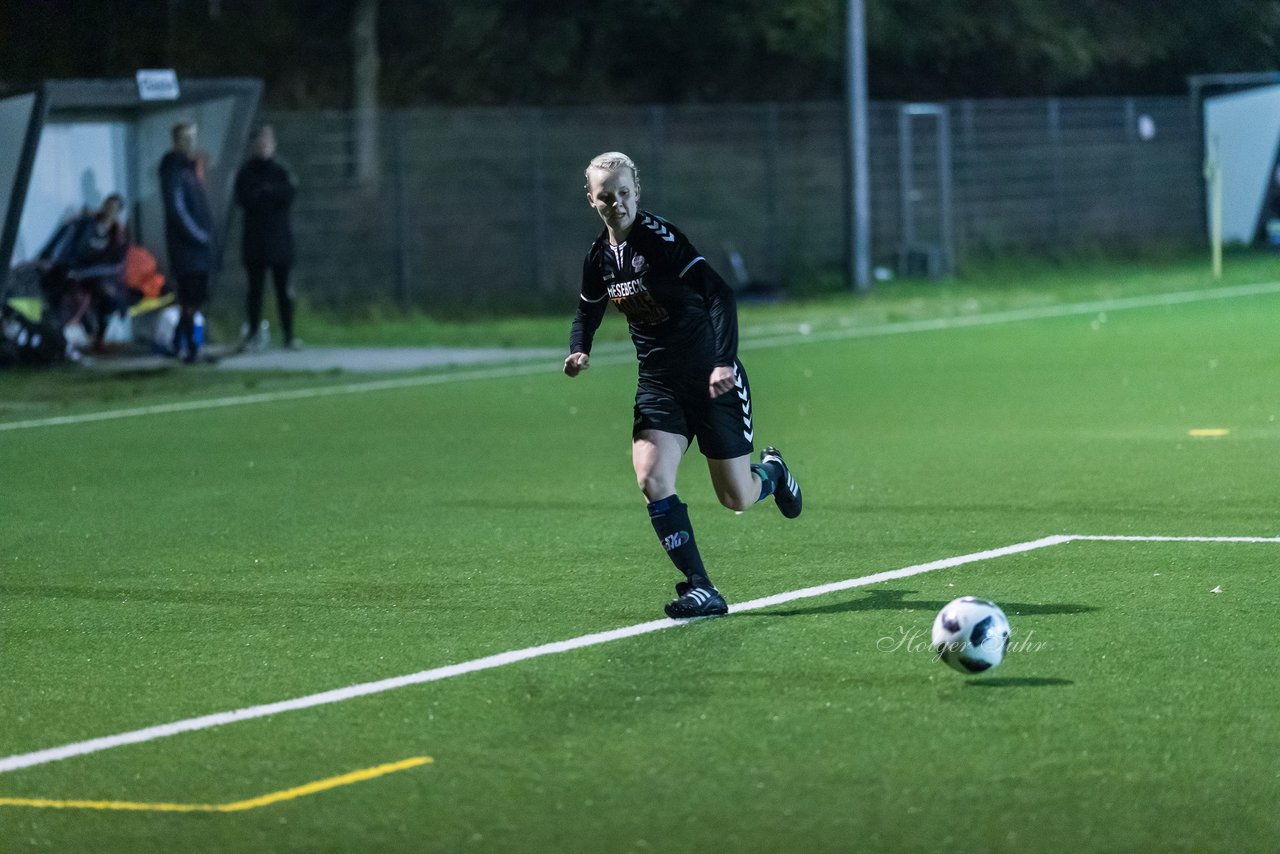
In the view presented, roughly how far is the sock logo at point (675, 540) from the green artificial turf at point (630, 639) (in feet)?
0.97

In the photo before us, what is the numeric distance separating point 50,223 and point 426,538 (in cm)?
1174

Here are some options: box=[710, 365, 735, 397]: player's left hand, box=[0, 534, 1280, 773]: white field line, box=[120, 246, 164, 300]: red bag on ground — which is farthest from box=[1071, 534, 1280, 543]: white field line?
box=[120, 246, 164, 300]: red bag on ground

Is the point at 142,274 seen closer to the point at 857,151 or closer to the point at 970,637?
the point at 857,151

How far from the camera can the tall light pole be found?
26.5m

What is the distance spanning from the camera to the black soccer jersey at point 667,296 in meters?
8.14

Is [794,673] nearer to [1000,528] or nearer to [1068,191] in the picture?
[1000,528]

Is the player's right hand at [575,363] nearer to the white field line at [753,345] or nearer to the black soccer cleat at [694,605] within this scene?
the black soccer cleat at [694,605]

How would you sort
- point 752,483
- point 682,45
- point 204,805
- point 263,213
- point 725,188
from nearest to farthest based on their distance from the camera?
point 204,805 → point 752,483 → point 263,213 → point 725,188 → point 682,45

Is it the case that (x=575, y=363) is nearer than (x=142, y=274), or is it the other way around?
(x=575, y=363)

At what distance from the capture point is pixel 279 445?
47.0ft

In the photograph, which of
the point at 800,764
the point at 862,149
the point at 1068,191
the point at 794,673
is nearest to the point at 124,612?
the point at 794,673

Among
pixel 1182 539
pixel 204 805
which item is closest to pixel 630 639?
pixel 204 805

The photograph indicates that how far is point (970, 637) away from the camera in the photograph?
22.7 feet

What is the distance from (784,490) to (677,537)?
1.14 metres
